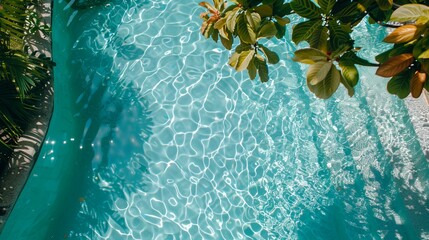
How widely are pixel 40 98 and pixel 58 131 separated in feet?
1.34

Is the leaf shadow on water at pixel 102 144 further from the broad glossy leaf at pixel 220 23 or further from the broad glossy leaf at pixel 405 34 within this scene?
the broad glossy leaf at pixel 405 34

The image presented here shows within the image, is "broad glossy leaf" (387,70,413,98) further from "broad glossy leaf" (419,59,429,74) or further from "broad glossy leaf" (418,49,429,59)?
"broad glossy leaf" (418,49,429,59)

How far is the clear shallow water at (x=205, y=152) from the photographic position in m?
4.90

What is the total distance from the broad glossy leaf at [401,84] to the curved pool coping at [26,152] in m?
3.58

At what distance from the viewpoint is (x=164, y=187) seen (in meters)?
5.16

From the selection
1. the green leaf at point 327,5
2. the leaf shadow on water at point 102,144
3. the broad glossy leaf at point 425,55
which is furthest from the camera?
the leaf shadow on water at point 102,144

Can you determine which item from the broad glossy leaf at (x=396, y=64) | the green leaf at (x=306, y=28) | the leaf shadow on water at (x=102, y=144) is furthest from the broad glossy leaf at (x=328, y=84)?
the leaf shadow on water at (x=102, y=144)

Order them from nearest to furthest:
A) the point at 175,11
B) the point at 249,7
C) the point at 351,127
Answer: the point at 249,7
the point at 351,127
the point at 175,11

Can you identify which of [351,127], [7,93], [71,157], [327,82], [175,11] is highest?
[327,82]

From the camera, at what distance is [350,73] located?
2.36 metres

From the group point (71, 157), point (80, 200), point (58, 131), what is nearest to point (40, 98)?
point (58, 131)

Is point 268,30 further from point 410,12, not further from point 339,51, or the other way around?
point 410,12

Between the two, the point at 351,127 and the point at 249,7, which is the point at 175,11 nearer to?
the point at 351,127

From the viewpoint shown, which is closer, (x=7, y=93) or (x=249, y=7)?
(x=249, y=7)
